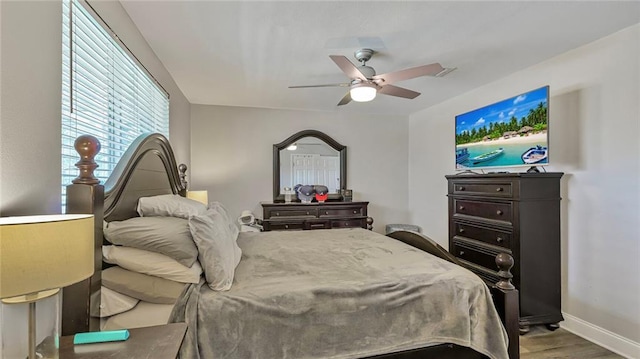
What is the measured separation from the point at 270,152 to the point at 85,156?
12.0 ft

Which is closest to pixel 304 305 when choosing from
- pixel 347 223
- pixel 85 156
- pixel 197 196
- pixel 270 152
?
pixel 85 156

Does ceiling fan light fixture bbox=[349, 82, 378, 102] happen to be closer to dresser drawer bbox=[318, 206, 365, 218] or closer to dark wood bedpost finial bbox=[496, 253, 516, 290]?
dark wood bedpost finial bbox=[496, 253, 516, 290]

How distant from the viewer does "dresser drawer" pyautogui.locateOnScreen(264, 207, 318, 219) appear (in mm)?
4418

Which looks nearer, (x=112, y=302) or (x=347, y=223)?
(x=112, y=302)

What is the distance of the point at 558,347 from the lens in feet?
7.95

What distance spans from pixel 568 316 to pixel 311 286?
102 inches

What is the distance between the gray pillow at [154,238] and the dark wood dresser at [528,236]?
2174mm

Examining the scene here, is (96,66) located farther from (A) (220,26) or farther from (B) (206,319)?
(B) (206,319)

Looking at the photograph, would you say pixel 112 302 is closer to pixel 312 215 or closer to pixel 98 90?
pixel 98 90

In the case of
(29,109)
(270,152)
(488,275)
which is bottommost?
(488,275)

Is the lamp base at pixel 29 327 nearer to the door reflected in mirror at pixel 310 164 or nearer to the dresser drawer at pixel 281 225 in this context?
the dresser drawer at pixel 281 225

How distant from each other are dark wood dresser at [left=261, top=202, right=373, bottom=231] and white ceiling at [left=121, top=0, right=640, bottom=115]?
180 cm

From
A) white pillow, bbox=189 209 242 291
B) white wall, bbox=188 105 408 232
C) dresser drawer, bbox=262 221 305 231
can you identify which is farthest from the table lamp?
white wall, bbox=188 105 408 232

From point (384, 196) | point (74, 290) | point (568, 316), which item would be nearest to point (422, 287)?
point (74, 290)
